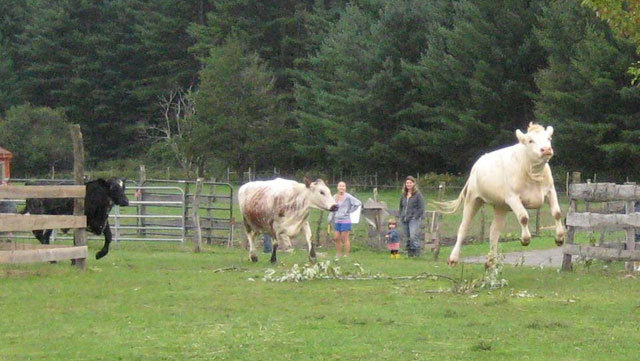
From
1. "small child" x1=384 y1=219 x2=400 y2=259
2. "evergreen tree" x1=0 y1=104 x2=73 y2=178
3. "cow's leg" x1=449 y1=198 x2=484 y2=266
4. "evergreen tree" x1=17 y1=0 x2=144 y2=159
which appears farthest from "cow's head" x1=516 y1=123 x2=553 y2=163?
"evergreen tree" x1=17 y1=0 x2=144 y2=159

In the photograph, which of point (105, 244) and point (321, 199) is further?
point (321, 199)

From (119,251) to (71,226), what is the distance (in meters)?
7.08

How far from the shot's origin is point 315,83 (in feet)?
220

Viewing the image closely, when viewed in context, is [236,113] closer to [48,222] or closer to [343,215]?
[343,215]

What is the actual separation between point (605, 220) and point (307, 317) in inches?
244

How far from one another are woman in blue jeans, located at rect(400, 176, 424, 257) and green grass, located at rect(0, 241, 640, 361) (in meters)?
5.48

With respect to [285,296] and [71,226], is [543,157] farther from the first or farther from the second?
[71,226]

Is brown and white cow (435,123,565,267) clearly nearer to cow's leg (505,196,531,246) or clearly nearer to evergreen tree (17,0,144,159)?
cow's leg (505,196,531,246)

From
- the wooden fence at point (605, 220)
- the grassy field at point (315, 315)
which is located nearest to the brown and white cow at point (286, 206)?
the grassy field at point (315, 315)

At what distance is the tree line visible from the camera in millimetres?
51469

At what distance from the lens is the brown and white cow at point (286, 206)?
1934 cm

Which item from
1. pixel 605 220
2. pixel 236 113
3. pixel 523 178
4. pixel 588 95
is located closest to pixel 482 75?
pixel 588 95

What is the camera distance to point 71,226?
16781 mm

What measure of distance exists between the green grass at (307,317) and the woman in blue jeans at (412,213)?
5477 mm
